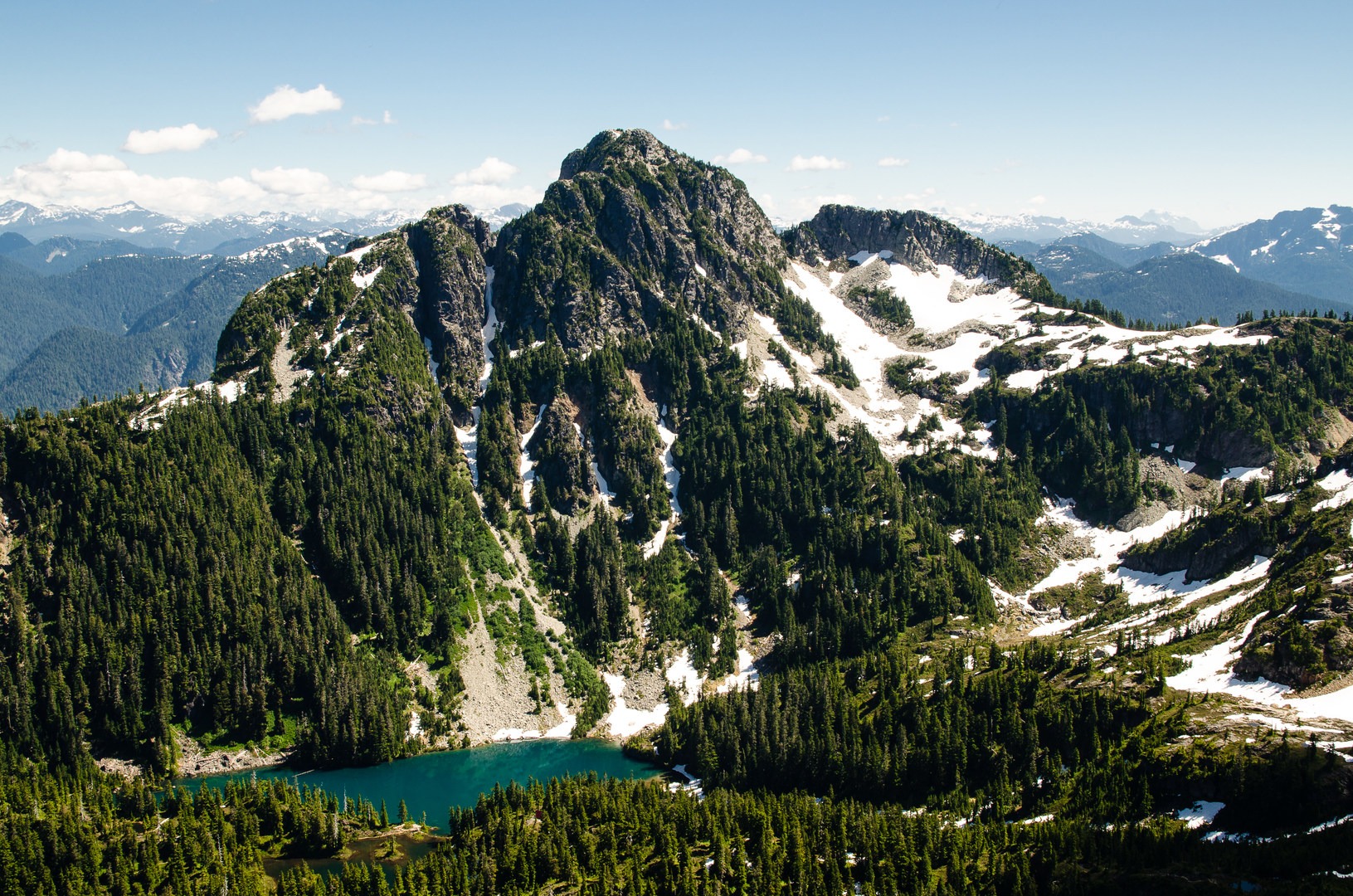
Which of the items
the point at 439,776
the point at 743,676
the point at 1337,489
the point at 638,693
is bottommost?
the point at 439,776

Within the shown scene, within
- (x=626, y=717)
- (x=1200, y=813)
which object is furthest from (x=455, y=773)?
(x=1200, y=813)

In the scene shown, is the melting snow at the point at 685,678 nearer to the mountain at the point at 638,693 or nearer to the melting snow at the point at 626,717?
the mountain at the point at 638,693

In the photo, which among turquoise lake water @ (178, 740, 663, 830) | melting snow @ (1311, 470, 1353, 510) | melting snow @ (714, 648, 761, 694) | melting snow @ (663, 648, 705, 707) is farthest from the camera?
melting snow @ (714, 648, 761, 694)

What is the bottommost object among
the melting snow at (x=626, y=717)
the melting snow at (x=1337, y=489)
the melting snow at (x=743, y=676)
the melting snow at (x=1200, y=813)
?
the melting snow at (x=626, y=717)

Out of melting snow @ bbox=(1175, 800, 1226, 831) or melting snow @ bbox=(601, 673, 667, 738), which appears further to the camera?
melting snow @ bbox=(601, 673, 667, 738)

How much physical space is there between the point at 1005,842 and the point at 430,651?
115m

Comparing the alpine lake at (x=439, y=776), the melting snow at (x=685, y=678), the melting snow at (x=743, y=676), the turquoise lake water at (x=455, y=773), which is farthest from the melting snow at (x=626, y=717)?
the melting snow at (x=743, y=676)

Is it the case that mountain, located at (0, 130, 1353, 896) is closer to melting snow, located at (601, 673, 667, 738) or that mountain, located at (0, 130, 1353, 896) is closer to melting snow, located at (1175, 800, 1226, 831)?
melting snow, located at (1175, 800, 1226, 831)

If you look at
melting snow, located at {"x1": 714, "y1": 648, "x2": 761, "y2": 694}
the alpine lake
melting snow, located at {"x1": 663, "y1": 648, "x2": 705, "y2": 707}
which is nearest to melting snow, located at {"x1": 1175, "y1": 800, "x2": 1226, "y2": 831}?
the alpine lake

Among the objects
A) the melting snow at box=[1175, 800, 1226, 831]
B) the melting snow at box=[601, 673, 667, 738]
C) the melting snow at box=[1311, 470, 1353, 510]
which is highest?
the melting snow at box=[1311, 470, 1353, 510]

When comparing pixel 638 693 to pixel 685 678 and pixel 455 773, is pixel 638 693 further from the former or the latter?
pixel 455 773

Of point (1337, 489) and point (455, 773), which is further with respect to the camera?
point (1337, 489)

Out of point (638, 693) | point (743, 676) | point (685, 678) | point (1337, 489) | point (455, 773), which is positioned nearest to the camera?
point (455, 773)

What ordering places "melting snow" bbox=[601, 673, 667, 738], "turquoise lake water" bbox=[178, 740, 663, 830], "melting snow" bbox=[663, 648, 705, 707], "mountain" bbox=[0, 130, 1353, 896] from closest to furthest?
"mountain" bbox=[0, 130, 1353, 896], "turquoise lake water" bbox=[178, 740, 663, 830], "melting snow" bbox=[601, 673, 667, 738], "melting snow" bbox=[663, 648, 705, 707]
